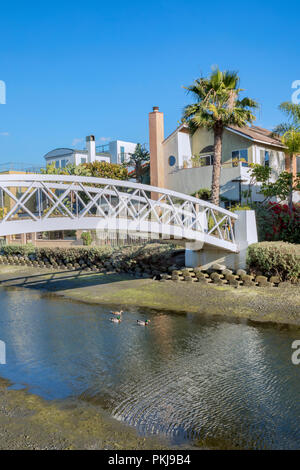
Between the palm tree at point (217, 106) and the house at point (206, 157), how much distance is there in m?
4.36

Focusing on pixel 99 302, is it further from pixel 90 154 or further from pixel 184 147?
pixel 90 154

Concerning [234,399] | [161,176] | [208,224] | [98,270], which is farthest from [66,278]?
[234,399]

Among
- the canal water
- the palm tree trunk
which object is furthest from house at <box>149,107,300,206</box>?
the canal water

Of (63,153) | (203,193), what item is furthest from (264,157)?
(63,153)

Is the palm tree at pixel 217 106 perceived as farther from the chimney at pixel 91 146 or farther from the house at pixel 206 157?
the chimney at pixel 91 146

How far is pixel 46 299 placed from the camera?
20.2m

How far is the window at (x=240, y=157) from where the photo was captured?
29750mm

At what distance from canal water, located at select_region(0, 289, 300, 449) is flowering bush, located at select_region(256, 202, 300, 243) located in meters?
8.68

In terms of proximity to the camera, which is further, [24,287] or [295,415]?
[24,287]

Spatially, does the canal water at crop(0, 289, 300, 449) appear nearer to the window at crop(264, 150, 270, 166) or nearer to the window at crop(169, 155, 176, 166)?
the window at crop(169, 155, 176, 166)

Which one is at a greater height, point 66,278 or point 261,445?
point 66,278

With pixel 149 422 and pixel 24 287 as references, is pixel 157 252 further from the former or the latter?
pixel 149 422
